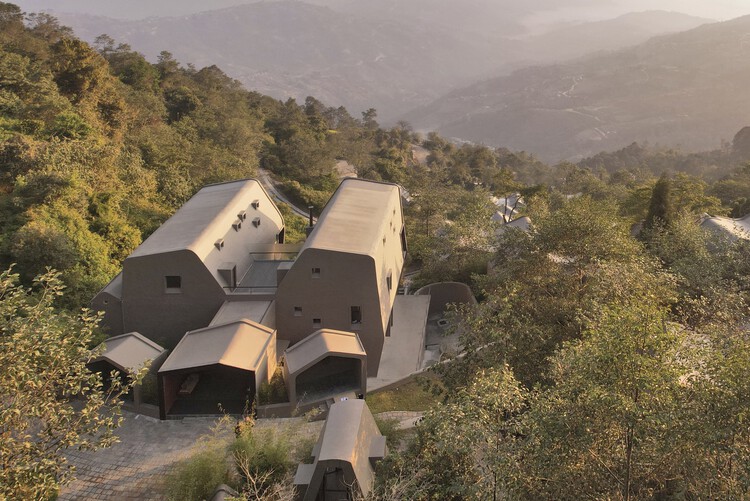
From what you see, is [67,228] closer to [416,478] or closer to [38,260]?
[38,260]

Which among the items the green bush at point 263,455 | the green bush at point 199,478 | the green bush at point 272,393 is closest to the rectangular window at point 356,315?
the green bush at point 272,393

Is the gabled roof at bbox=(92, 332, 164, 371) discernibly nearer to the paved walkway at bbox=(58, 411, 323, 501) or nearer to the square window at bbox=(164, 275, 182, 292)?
the paved walkway at bbox=(58, 411, 323, 501)

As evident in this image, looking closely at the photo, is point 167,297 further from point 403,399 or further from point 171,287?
point 403,399

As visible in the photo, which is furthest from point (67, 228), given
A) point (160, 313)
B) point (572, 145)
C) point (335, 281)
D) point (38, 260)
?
point (572, 145)

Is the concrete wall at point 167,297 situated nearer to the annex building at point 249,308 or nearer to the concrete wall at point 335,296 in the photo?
the annex building at point 249,308

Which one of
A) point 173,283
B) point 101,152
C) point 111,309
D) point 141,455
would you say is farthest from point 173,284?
point 101,152

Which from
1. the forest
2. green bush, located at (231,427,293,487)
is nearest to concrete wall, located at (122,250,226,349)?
the forest

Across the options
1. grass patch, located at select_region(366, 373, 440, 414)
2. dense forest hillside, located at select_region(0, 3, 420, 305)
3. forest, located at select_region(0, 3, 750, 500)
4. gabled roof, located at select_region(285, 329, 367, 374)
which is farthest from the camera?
dense forest hillside, located at select_region(0, 3, 420, 305)
